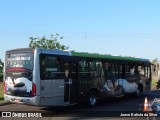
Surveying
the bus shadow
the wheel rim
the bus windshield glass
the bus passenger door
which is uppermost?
the bus windshield glass

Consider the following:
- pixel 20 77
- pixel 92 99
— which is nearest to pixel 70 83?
pixel 92 99

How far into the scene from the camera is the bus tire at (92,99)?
56.6 feet

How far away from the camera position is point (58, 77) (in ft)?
49.3

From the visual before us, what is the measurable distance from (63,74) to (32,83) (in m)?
1.94

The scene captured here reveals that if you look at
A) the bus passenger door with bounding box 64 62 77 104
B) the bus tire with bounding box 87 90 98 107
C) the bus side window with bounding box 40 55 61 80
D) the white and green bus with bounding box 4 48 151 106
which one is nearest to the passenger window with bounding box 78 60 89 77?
the white and green bus with bounding box 4 48 151 106

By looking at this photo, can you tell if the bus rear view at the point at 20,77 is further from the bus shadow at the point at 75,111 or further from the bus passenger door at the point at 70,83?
the bus passenger door at the point at 70,83

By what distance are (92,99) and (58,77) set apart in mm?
3253

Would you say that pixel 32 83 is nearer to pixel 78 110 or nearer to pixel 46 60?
pixel 46 60

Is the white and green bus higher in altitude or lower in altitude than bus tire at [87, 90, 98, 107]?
higher

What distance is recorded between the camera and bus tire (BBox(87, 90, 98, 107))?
1724 centimetres

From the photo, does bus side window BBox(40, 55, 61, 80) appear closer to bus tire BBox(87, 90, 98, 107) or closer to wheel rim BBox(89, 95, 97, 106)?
bus tire BBox(87, 90, 98, 107)

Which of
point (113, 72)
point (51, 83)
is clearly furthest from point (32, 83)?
point (113, 72)

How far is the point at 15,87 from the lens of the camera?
14492 millimetres

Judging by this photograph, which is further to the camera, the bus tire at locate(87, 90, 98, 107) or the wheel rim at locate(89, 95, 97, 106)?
the wheel rim at locate(89, 95, 97, 106)
